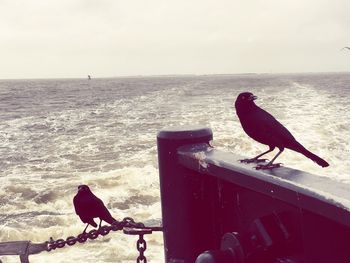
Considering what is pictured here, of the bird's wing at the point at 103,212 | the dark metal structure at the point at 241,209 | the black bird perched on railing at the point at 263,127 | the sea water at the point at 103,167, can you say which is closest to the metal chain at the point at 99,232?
the dark metal structure at the point at 241,209

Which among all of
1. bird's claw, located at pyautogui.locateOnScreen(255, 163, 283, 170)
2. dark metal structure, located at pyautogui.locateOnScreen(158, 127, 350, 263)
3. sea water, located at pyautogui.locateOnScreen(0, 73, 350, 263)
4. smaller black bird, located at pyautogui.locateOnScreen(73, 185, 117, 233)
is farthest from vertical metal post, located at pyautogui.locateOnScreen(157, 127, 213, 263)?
sea water, located at pyautogui.locateOnScreen(0, 73, 350, 263)

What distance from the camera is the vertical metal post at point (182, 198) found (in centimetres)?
246

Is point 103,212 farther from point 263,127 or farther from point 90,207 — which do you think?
point 263,127

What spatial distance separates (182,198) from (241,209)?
1.11 ft

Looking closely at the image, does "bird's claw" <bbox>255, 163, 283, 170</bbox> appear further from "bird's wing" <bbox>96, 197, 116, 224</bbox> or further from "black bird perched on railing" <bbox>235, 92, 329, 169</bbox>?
"bird's wing" <bbox>96, 197, 116, 224</bbox>

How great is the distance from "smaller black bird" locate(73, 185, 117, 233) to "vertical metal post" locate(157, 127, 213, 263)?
64.6 inches

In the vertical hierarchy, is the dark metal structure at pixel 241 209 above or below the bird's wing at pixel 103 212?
above

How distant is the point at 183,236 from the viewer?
2.50 m

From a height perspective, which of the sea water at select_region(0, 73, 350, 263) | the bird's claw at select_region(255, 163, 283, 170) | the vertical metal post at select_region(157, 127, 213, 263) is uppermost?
the bird's claw at select_region(255, 163, 283, 170)

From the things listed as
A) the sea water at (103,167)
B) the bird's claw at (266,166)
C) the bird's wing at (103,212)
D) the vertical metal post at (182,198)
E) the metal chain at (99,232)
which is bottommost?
the sea water at (103,167)

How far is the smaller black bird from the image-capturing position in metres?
4.11

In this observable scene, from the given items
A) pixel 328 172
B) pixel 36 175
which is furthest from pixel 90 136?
pixel 328 172

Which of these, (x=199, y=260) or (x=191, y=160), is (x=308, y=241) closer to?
(x=199, y=260)

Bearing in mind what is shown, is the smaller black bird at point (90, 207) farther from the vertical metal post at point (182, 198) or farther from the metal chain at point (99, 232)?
the vertical metal post at point (182, 198)
